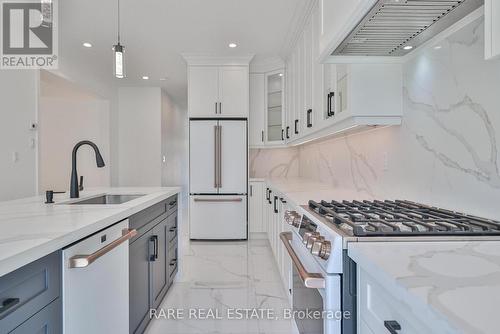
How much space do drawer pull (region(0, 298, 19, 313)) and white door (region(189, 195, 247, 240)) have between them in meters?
3.46

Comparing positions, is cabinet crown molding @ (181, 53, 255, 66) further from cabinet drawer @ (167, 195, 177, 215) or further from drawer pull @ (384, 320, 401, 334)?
drawer pull @ (384, 320, 401, 334)

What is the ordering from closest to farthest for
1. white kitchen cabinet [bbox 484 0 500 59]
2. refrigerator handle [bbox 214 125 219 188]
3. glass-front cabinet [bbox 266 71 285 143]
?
white kitchen cabinet [bbox 484 0 500 59] < refrigerator handle [bbox 214 125 219 188] < glass-front cabinet [bbox 266 71 285 143]

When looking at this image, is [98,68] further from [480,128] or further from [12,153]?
[480,128]

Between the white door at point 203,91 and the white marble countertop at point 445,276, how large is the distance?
3.62 m

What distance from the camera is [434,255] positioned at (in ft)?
2.64

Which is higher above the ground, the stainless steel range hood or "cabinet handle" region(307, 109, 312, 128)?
the stainless steel range hood

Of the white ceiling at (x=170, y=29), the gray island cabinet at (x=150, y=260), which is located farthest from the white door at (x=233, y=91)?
the gray island cabinet at (x=150, y=260)

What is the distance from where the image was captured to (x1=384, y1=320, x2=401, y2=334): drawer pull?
686 mm

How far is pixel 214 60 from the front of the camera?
14.1 ft

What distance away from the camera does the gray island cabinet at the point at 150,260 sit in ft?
5.57

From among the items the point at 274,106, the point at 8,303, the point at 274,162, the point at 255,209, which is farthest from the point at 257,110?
the point at 8,303

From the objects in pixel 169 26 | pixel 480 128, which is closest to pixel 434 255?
pixel 480 128

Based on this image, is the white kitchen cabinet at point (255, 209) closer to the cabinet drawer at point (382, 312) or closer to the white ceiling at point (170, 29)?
the white ceiling at point (170, 29)

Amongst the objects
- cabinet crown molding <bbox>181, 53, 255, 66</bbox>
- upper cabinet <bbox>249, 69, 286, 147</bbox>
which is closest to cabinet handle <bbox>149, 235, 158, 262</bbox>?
upper cabinet <bbox>249, 69, 286, 147</bbox>
